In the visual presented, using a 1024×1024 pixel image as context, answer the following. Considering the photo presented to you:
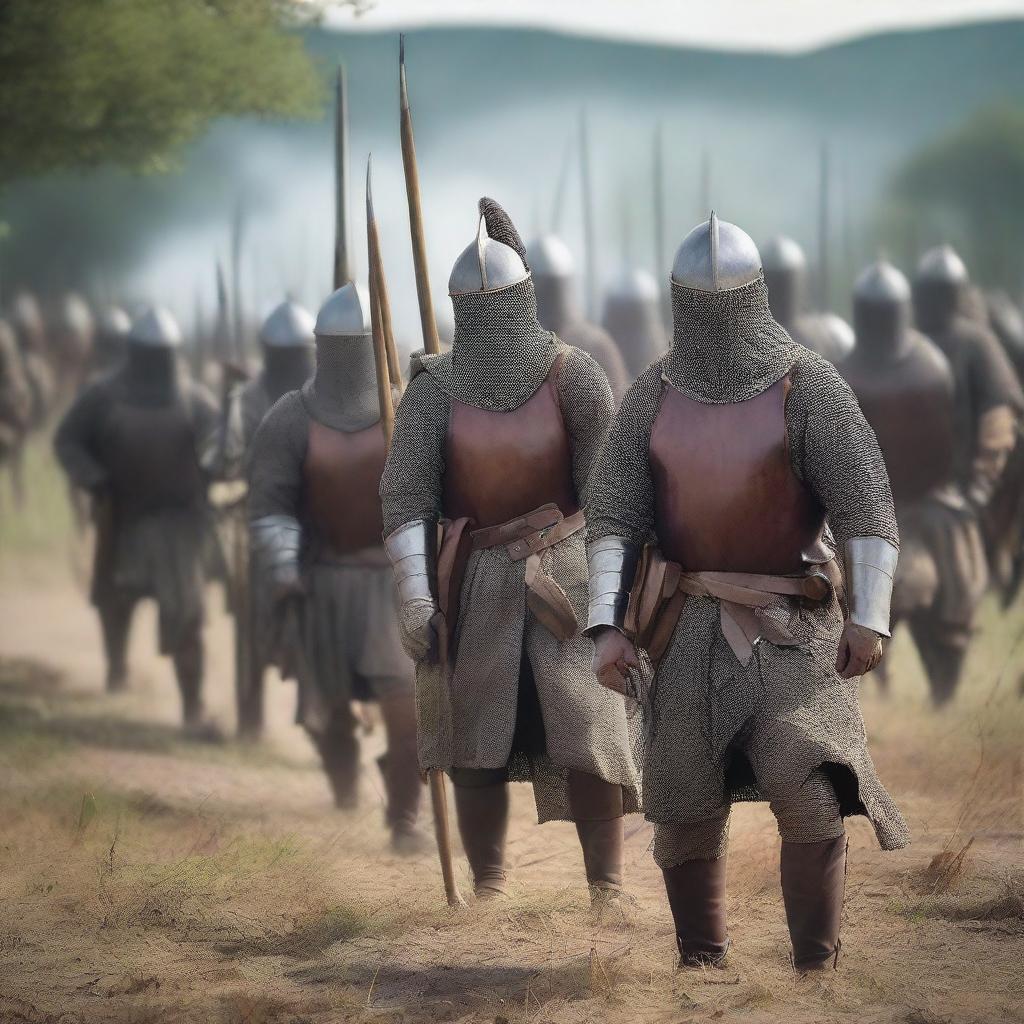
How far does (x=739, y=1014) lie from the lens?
4.43 metres

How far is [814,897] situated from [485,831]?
1.37 m

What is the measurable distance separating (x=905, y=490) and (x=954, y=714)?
956mm

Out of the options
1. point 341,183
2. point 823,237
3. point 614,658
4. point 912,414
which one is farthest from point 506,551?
point 823,237

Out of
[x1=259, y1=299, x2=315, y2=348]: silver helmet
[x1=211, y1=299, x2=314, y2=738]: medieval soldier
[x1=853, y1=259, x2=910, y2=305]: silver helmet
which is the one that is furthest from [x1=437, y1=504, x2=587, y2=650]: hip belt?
[x1=853, y1=259, x2=910, y2=305]: silver helmet

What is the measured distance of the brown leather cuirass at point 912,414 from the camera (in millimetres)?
8367

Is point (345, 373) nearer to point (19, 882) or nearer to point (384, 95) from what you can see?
point (19, 882)

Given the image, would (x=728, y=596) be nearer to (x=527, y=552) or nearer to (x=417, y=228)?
(x=527, y=552)

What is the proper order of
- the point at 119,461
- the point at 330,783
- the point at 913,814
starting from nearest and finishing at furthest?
1. the point at 913,814
2. the point at 330,783
3. the point at 119,461

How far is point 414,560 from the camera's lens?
5.36 m

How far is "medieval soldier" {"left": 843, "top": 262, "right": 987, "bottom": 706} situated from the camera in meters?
8.39

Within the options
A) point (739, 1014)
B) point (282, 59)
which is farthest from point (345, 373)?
point (282, 59)

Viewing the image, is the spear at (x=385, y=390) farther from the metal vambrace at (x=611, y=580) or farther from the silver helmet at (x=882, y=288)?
the silver helmet at (x=882, y=288)

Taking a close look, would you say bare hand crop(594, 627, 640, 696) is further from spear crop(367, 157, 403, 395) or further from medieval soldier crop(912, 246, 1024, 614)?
medieval soldier crop(912, 246, 1024, 614)

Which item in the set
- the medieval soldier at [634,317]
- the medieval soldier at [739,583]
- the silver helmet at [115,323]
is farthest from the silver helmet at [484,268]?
the silver helmet at [115,323]
